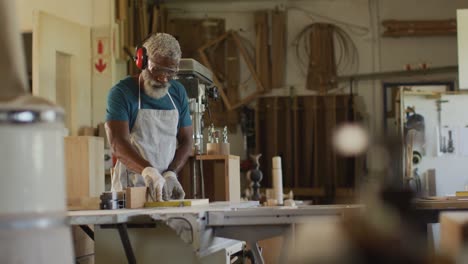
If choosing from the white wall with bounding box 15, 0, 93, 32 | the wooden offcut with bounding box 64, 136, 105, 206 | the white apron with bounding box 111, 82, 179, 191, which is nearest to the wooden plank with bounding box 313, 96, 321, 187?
the white wall with bounding box 15, 0, 93, 32

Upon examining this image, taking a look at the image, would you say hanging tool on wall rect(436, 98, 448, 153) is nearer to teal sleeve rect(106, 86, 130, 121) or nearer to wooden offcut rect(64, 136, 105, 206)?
teal sleeve rect(106, 86, 130, 121)

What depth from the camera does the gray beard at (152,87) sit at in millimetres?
4301

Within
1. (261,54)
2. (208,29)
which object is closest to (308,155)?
(261,54)

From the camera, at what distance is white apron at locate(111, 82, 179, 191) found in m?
4.29

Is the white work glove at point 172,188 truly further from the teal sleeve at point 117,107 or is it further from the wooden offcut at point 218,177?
the wooden offcut at point 218,177

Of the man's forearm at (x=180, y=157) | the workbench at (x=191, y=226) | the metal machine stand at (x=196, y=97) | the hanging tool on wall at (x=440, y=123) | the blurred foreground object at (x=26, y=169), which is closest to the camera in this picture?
the blurred foreground object at (x=26, y=169)

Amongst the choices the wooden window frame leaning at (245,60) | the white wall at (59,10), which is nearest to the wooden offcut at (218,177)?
the white wall at (59,10)

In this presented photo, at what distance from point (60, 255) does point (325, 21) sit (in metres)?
9.66

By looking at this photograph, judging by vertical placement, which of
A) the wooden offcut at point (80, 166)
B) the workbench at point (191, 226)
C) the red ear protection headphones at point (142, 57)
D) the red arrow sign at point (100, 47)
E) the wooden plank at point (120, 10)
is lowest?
the workbench at point (191, 226)

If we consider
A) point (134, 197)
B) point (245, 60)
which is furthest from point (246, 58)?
point (134, 197)

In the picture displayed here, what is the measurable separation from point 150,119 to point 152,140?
119mm

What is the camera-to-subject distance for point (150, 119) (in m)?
4.36

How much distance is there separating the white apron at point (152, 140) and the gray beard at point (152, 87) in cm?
5

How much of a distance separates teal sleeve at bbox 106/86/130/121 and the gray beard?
5.9 inches
